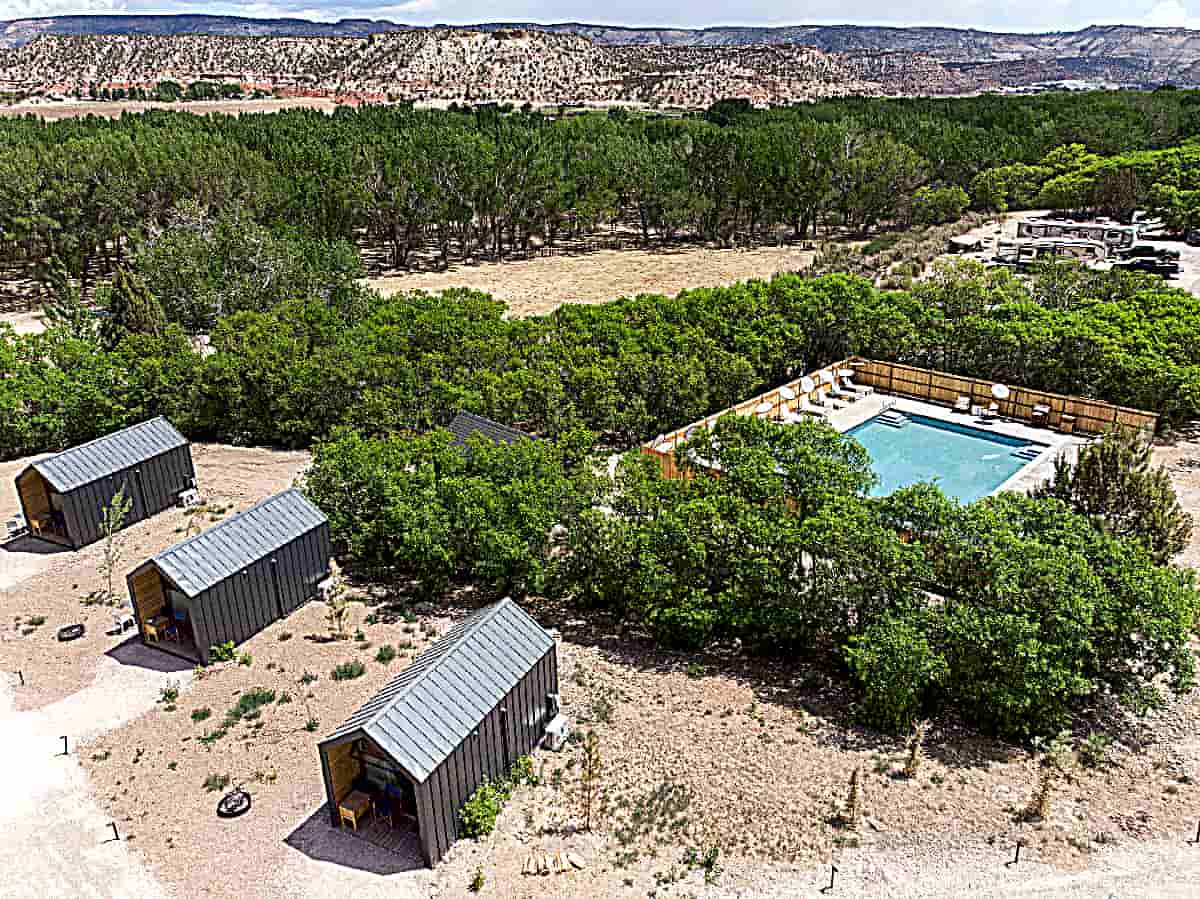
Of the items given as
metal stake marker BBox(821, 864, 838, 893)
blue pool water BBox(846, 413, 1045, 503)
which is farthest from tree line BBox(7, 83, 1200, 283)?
metal stake marker BBox(821, 864, 838, 893)

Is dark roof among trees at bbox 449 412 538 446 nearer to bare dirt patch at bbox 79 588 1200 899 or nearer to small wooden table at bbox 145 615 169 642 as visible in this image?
bare dirt patch at bbox 79 588 1200 899

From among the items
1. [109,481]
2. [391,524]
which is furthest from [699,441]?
[109,481]

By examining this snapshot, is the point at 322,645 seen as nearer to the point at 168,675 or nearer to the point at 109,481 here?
the point at 168,675

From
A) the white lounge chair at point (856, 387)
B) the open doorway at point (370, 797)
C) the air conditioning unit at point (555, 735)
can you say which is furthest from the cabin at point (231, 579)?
the white lounge chair at point (856, 387)

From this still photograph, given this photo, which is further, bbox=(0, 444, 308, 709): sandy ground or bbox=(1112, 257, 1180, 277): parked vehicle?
bbox=(1112, 257, 1180, 277): parked vehicle

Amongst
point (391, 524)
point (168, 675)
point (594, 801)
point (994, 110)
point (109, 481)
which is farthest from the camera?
point (994, 110)

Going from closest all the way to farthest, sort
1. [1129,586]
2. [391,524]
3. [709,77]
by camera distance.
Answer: [1129,586], [391,524], [709,77]

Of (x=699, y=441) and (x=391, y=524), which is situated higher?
(x=699, y=441)
